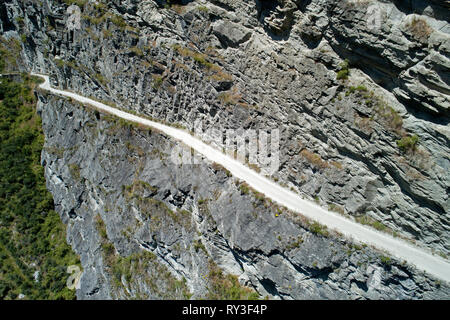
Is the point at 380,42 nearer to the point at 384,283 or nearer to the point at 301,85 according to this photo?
the point at 301,85

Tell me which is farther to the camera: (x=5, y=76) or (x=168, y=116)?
(x=5, y=76)

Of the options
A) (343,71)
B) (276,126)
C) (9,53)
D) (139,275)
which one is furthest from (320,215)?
(9,53)

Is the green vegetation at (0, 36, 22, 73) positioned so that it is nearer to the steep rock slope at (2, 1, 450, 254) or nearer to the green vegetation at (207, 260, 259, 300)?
the steep rock slope at (2, 1, 450, 254)

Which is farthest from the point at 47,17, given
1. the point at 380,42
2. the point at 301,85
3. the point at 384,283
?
the point at 384,283

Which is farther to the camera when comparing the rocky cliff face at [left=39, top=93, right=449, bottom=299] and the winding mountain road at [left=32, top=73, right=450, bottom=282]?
the rocky cliff face at [left=39, top=93, right=449, bottom=299]

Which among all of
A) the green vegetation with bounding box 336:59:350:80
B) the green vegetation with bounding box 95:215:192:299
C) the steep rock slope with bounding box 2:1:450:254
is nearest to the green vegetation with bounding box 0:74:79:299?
the green vegetation with bounding box 95:215:192:299

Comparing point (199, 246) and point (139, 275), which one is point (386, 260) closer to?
point (199, 246)
